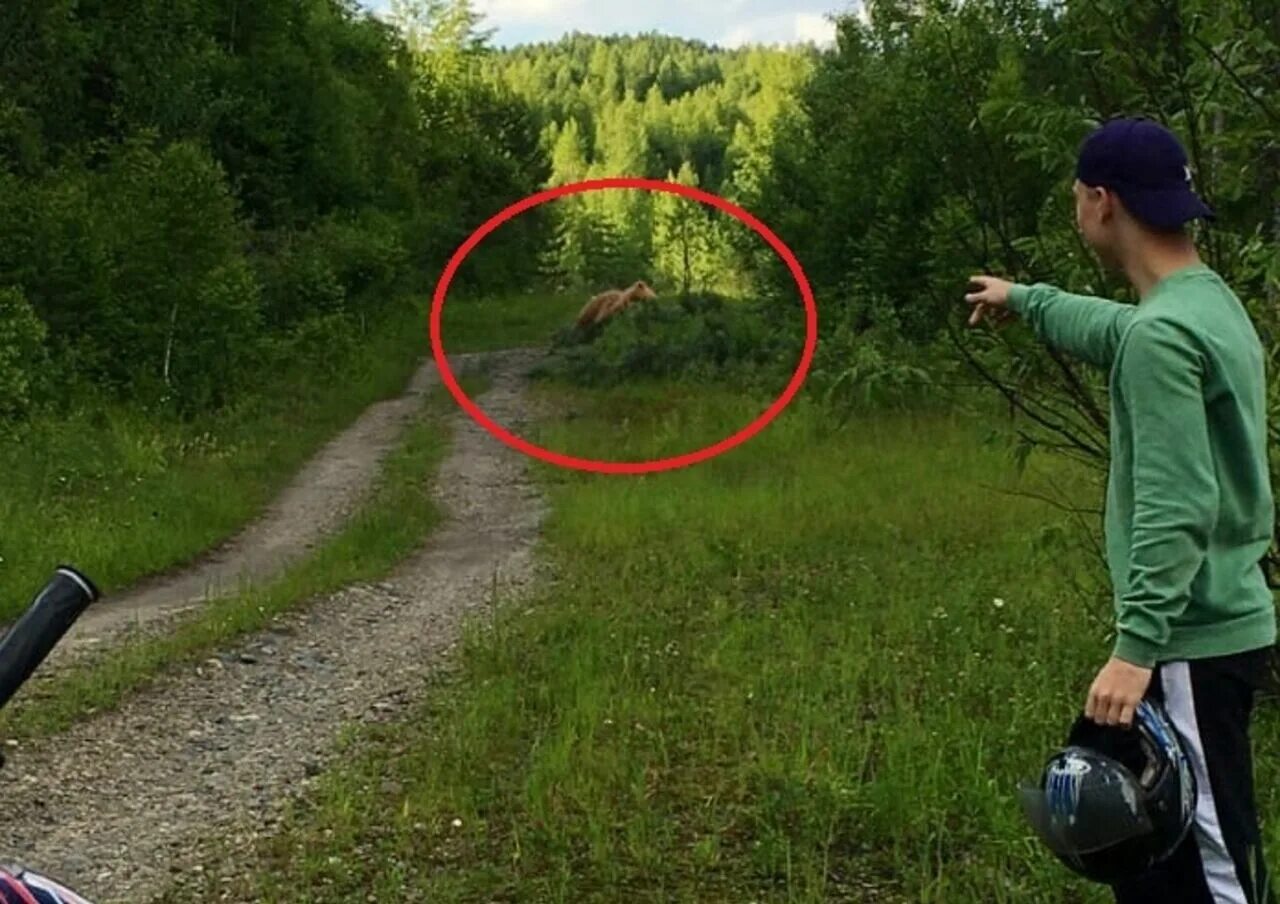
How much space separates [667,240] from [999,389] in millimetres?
26680

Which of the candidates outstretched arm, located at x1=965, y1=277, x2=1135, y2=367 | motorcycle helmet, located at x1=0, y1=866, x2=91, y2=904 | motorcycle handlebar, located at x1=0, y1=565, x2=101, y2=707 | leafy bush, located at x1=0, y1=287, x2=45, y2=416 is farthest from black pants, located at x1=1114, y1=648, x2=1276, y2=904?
leafy bush, located at x1=0, y1=287, x2=45, y2=416

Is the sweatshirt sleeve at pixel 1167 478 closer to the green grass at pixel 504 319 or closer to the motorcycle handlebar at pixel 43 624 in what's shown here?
the motorcycle handlebar at pixel 43 624

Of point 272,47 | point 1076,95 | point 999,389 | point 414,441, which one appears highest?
point 272,47

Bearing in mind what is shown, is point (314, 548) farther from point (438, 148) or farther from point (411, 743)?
point (438, 148)

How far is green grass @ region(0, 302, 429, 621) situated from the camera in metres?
10.4

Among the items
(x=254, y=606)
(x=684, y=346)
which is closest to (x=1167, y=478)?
(x=254, y=606)

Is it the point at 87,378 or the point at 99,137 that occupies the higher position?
the point at 99,137

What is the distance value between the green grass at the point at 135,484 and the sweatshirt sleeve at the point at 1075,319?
7541 millimetres

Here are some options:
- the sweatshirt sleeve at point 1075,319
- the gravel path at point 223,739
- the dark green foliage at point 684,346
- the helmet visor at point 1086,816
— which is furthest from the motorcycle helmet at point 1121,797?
the dark green foliage at point 684,346

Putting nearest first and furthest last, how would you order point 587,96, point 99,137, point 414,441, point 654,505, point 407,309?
1. point 654,505
2. point 414,441
3. point 99,137
4. point 407,309
5. point 587,96

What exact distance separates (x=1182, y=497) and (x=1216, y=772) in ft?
1.93

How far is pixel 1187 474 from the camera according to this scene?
272 cm

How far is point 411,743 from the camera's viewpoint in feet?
20.6

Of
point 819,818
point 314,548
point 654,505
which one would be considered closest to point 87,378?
point 314,548
